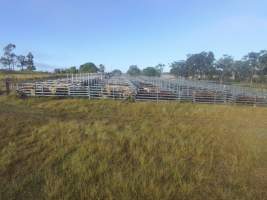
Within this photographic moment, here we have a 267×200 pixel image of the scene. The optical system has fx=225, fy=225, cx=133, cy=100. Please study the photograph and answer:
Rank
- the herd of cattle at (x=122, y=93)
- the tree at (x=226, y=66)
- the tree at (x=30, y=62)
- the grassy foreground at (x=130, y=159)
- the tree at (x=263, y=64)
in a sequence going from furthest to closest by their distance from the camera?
1. the tree at (x=30, y=62)
2. the tree at (x=226, y=66)
3. the tree at (x=263, y=64)
4. the herd of cattle at (x=122, y=93)
5. the grassy foreground at (x=130, y=159)

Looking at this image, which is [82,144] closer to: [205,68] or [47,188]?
[47,188]

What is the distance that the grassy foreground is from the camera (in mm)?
5055

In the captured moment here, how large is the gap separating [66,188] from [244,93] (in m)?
18.8

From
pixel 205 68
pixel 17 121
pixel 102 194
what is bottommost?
pixel 102 194

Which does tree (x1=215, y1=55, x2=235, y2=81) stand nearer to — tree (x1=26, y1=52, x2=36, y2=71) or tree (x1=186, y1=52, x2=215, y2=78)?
tree (x1=186, y1=52, x2=215, y2=78)

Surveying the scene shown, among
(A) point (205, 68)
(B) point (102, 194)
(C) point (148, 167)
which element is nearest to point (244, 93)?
(C) point (148, 167)

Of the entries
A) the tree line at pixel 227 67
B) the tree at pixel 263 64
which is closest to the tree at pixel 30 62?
the tree line at pixel 227 67

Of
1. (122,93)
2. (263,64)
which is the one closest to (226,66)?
(263,64)

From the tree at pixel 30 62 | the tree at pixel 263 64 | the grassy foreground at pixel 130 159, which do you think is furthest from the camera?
the tree at pixel 30 62

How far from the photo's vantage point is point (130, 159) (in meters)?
6.65

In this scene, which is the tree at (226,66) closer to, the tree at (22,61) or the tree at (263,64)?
the tree at (263,64)

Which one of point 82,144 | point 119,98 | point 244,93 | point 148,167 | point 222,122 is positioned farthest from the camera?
point 244,93

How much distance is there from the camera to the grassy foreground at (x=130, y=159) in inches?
199

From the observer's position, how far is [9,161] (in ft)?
20.5
